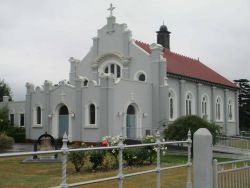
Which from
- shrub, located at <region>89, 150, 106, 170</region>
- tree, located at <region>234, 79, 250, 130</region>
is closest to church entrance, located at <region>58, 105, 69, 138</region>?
shrub, located at <region>89, 150, 106, 170</region>

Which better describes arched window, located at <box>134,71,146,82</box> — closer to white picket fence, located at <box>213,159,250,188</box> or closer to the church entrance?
the church entrance

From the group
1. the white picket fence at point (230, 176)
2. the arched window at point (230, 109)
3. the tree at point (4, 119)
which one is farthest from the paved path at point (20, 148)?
the arched window at point (230, 109)

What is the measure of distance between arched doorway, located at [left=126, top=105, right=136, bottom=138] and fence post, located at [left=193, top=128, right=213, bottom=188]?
22866mm

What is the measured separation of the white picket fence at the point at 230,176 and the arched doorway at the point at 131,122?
2231cm

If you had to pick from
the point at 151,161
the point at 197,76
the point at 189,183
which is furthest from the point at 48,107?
the point at 189,183

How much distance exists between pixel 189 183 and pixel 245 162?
59.2 inches

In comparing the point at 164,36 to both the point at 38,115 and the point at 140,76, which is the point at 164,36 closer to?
the point at 140,76

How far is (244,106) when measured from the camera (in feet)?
231

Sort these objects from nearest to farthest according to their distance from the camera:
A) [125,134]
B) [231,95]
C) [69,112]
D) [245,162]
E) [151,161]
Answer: [245,162] < [151,161] < [125,134] < [69,112] < [231,95]

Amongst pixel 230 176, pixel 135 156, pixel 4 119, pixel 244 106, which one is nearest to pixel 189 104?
pixel 4 119

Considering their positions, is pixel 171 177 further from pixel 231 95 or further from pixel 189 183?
pixel 231 95

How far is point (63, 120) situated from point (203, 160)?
26.8 m

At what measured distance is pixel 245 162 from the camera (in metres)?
10.3

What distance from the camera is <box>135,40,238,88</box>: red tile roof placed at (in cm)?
3847
